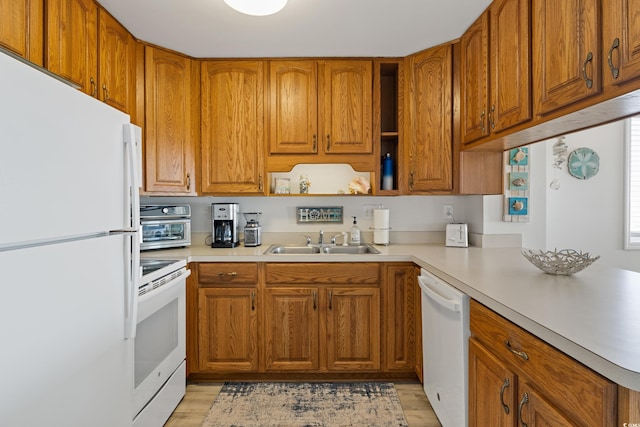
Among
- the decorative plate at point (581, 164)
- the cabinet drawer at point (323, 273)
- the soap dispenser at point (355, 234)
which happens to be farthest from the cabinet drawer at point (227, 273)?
the decorative plate at point (581, 164)

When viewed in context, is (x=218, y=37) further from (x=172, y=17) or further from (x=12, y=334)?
(x=12, y=334)

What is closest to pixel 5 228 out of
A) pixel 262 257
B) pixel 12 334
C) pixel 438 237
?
pixel 12 334

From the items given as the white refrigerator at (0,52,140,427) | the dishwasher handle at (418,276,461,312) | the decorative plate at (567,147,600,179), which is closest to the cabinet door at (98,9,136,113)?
the white refrigerator at (0,52,140,427)

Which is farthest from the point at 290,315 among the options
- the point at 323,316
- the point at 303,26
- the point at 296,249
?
→ the point at 303,26

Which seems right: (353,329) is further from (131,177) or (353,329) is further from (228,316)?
(131,177)

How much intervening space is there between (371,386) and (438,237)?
4.13 feet

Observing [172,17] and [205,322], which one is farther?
[205,322]

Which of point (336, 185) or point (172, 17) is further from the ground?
point (172, 17)

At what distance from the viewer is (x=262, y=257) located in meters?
2.25

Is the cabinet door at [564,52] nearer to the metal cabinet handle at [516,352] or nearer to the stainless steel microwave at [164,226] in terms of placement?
the metal cabinet handle at [516,352]

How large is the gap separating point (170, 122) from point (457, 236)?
2.22 m

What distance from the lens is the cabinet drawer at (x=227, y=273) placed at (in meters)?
2.27

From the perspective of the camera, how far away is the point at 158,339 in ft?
5.87

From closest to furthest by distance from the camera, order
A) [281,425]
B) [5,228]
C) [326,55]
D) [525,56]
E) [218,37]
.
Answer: [5,228] < [525,56] < [281,425] < [218,37] < [326,55]
